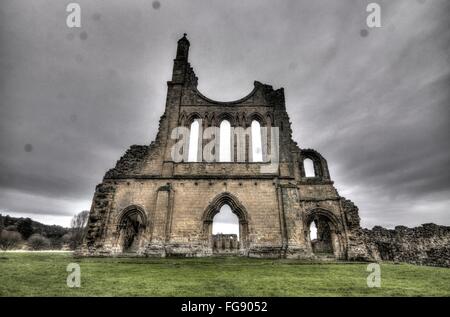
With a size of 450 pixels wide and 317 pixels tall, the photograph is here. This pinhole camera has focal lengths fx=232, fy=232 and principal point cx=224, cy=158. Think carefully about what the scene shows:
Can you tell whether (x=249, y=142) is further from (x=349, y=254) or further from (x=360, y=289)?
(x=360, y=289)

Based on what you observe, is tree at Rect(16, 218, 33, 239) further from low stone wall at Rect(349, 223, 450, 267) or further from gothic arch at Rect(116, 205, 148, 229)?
low stone wall at Rect(349, 223, 450, 267)

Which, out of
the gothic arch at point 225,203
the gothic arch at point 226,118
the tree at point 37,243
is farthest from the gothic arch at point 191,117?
the tree at point 37,243

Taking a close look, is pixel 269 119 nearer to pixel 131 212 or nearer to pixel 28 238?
pixel 131 212

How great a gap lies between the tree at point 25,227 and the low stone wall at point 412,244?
50.7m

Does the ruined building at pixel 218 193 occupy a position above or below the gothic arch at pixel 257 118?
below

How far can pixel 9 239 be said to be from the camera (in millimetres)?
A: 34875

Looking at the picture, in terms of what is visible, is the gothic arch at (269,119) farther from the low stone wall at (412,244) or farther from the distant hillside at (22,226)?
the distant hillside at (22,226)

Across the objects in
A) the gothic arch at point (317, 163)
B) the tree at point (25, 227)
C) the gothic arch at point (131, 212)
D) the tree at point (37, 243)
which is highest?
the gothic arch at point (317, 163)

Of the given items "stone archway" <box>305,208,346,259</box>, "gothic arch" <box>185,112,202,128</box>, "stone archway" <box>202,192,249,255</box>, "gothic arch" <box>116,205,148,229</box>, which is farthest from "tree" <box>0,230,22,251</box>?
"stone archway" <box>305,208,346,259</box>

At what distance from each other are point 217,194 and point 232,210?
1268 mm

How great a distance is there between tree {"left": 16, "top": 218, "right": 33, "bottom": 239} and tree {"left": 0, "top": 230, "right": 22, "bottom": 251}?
6.82ft

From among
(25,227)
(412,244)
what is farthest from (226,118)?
(25,227)

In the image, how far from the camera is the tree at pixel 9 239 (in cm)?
3309
